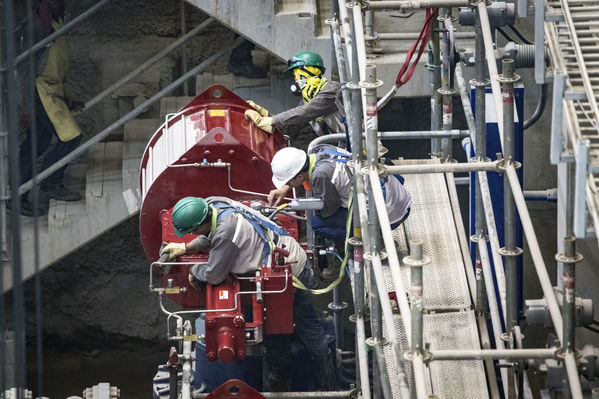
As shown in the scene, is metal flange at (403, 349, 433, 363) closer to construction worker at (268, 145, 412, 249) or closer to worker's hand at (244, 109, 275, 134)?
construction worker at (268, 145, 412, 249)

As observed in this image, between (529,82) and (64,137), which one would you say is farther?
(64,137)

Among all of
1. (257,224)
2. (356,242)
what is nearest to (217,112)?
(257,224)

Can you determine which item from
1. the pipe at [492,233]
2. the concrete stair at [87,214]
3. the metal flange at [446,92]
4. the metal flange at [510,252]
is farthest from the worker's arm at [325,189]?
the concrete stair at [87,214]

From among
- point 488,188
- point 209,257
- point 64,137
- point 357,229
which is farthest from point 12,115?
point 64,137

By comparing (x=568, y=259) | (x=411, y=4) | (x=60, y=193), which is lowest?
(x=568, y=259)

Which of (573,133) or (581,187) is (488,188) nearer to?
(573,133)

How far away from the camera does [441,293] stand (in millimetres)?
10961

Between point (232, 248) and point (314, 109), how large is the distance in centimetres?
220

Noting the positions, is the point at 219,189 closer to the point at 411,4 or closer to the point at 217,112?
the point at 217,112

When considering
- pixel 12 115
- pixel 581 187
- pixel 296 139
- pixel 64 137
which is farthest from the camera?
pixel 296 139

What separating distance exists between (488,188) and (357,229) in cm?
115

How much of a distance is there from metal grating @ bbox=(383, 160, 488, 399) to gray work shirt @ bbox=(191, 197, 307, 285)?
3.74 ft

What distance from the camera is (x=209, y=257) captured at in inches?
432

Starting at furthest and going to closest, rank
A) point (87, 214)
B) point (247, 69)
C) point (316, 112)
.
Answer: point (247, 69) < point (87, 214) < point (316, 112)
